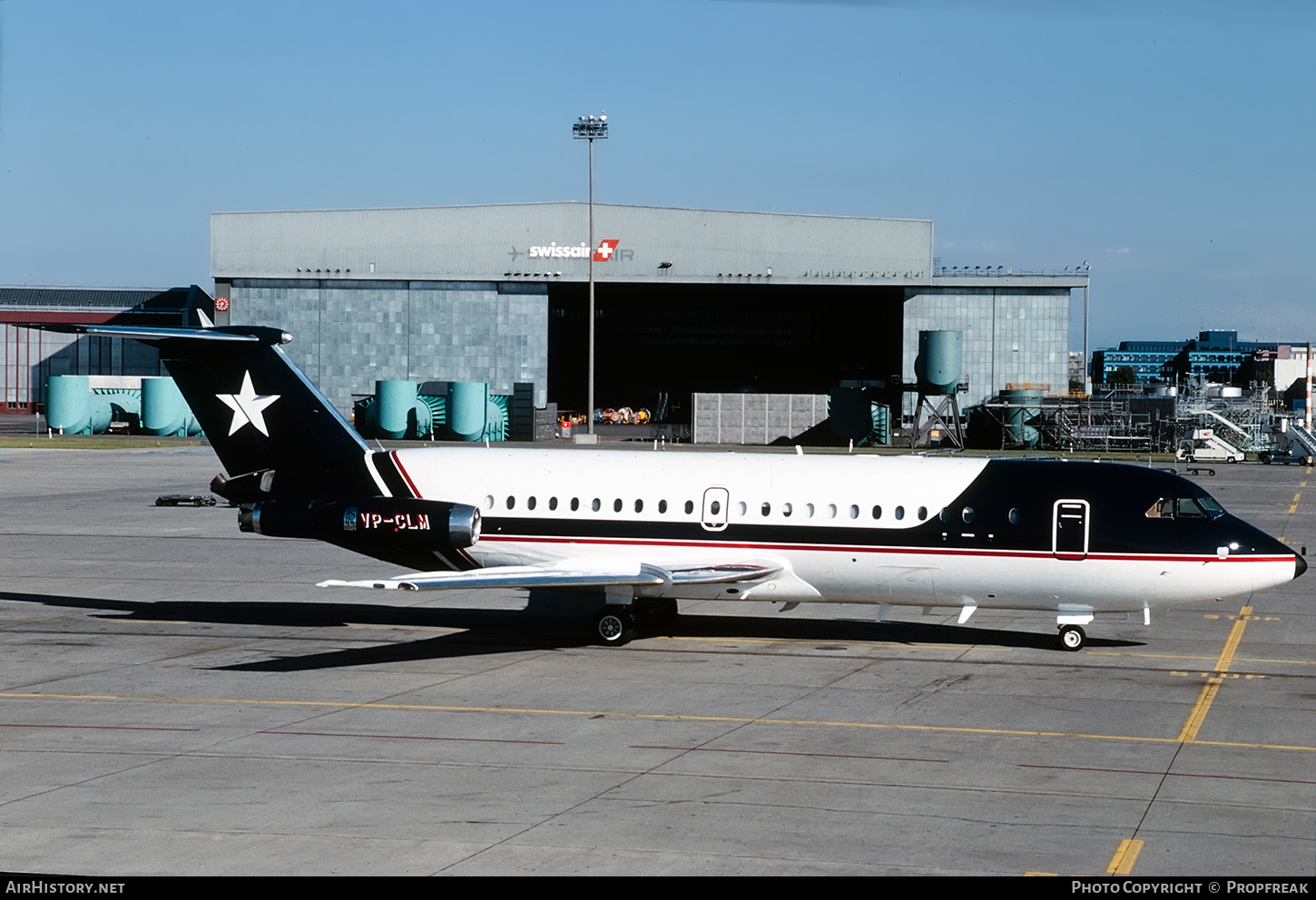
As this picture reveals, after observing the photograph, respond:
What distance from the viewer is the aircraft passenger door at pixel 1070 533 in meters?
23.9

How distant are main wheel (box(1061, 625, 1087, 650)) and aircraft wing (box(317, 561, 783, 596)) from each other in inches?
212

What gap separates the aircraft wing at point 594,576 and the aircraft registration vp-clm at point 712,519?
2.2 inches

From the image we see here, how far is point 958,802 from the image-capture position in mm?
14961

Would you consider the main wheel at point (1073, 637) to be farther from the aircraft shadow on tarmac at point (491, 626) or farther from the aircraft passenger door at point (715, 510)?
the aircraft passenger door at point (715, 510)

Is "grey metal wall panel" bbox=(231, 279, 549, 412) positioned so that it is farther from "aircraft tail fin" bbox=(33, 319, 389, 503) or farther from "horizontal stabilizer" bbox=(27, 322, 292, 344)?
"aircraft tail fin" bbox=(33, 319, 389, 503)

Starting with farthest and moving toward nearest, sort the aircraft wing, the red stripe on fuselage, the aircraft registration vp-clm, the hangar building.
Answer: the hangar building → the aircraft registration vp-clm → the red stripe on fuselage → the aircraft wing

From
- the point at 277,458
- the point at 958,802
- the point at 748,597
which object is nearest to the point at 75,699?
the point at 277,458

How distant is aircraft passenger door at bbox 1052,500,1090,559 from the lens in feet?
78.4

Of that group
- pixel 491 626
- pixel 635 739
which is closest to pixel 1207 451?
pixel 491 626

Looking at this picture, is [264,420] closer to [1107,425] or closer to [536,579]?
[536,579]

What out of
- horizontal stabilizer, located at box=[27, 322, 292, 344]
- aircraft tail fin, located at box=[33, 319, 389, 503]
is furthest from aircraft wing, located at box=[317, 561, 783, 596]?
horizontal stabilizer, located at box=[27, 322, 292, 344]

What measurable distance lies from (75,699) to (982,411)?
9383 cm

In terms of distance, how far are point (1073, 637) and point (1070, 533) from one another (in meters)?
2.12

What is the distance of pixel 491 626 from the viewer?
27375 mm
